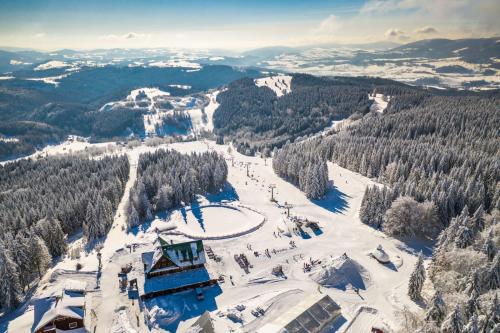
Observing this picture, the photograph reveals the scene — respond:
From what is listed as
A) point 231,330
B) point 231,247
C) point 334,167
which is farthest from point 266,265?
point 334,167

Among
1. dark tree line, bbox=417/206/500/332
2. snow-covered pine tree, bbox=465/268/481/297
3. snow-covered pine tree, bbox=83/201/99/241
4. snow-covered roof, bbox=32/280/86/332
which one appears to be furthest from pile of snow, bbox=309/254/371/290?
snow-covered pine tree, bbox=83/201/99/241

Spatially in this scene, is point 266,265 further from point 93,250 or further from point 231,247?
point 93,250

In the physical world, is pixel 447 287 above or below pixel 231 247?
above

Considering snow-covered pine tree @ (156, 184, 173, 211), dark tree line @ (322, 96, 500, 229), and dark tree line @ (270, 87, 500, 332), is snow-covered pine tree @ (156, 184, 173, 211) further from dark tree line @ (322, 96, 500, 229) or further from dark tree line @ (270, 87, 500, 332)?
dark tree line @ (322, 96, 500, 229)

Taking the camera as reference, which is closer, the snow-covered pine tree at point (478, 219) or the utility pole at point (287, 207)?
the snow-covered pine tree at point (478, 219)

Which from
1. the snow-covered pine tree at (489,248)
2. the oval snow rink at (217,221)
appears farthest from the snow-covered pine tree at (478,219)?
the oval snow rink at (217,221)

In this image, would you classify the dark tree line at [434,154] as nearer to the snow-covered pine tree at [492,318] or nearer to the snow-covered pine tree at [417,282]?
the snow-covered pine tree at [417,282]

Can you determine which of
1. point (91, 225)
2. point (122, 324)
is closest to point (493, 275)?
point (122, 324)
